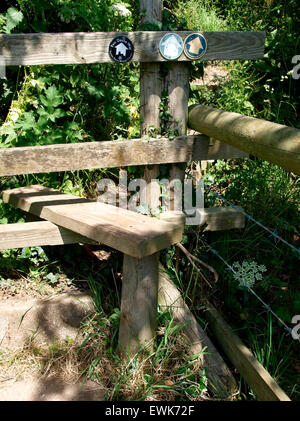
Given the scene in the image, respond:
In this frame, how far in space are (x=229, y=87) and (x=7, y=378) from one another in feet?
13.6

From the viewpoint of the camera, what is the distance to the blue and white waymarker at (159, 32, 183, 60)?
8.20ft

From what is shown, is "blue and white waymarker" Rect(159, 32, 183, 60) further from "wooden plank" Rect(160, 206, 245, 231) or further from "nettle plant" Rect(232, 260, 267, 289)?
"nettle plant" Rect(232, 260, 267, 289)

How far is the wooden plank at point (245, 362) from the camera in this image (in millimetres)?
2154

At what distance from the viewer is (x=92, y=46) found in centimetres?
239

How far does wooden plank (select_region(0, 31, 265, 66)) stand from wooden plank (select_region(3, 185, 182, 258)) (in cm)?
95

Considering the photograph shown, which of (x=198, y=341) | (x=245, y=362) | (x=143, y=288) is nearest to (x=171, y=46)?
(x=143, y=288)

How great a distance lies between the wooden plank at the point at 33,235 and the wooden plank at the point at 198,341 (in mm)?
667

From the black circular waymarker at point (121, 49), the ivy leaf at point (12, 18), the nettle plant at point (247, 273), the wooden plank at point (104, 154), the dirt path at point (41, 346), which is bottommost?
the dirt path at point (41, 346)

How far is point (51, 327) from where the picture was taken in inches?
110

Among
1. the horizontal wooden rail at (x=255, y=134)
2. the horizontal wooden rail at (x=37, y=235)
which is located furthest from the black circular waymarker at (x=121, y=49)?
the horizontal wooden rail at (x=37, y=235)

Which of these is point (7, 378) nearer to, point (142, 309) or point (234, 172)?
point (142, 309)

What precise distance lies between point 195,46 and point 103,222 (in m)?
1.27

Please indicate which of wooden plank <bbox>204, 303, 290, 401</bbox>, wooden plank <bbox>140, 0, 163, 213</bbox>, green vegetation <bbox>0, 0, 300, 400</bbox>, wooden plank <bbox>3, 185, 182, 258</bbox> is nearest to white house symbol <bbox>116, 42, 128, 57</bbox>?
wooden plank <bbox>140, 0, 163, 213</bbox>

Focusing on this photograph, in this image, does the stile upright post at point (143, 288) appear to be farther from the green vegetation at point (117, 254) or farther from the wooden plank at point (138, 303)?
the green vegetation at point (117, 254)
